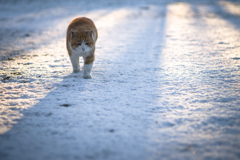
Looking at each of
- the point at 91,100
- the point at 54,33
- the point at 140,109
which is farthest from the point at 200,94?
the point at 54,33

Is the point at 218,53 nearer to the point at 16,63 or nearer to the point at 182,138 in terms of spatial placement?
the point at 182,138

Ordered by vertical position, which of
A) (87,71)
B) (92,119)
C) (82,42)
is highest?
(82,42)

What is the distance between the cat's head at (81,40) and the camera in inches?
120

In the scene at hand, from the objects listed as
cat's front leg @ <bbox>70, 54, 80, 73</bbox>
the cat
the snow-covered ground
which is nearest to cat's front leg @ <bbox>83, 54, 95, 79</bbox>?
the cat

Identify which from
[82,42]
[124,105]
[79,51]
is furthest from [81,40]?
[124,105]

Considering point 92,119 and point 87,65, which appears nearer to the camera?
point 92,119

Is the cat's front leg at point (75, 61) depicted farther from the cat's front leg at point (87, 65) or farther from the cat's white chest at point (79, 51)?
the cat's front leg at point (87, 65)

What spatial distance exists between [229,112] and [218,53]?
111 inches

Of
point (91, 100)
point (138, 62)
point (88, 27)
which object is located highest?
point (88, 27)

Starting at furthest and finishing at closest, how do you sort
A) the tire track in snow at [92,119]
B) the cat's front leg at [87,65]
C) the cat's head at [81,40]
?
the cat's front leg at [87,65] < the cat's head at [81,40] < the tire track in snow at [92,119]

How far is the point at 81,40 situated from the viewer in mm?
3049

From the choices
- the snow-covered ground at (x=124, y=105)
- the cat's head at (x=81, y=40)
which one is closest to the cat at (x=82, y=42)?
the cat's head at (x=81, y=40)

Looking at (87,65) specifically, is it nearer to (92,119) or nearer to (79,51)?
(79,51)

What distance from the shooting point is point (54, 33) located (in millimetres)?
6969
